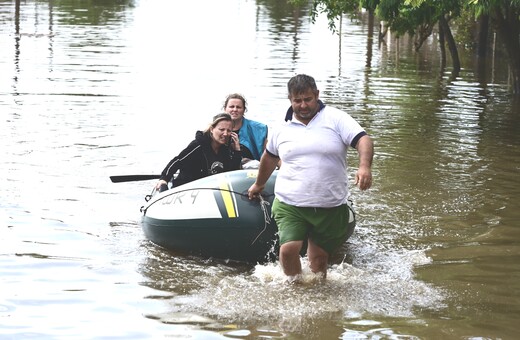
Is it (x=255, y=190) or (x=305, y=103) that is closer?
(x=305, y=103)

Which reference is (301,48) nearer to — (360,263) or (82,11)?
(82,11)

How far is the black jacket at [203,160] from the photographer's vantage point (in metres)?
9.91

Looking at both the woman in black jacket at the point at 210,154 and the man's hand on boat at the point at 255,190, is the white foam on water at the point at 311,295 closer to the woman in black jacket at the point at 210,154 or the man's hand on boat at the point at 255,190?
the man's hand on boat at the point at 255,190

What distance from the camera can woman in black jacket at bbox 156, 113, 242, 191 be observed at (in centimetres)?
984

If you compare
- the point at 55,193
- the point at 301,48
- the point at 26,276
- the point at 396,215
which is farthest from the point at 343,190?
the point at 301,48

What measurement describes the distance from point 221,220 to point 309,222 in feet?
4.50

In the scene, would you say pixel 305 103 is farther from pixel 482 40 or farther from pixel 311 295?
pixel 482 40

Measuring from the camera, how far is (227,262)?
9266 millimetres

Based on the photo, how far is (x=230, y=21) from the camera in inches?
2144

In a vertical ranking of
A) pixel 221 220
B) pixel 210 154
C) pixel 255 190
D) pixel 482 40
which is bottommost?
pixel 221 220

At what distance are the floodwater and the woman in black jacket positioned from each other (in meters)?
0.88

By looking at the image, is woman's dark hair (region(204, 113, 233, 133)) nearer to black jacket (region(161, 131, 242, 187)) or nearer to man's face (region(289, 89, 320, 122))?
black jacket (region(161, 131, 242, 187))

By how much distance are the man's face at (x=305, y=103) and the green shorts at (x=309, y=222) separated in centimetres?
74

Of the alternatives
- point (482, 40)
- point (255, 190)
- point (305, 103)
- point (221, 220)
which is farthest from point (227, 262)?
point (482, 40)
